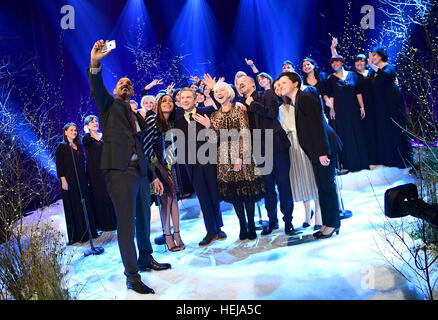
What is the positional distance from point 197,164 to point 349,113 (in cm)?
290

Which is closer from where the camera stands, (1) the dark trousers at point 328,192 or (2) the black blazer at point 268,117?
(1) the dark trousers at point 328,192

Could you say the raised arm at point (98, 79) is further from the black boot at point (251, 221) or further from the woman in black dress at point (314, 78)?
the woman in black dress at point (314, 78)

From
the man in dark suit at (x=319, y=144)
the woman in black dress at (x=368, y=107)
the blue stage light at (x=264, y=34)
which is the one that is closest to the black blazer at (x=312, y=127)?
the man in dark suit at (x=319, y=144)

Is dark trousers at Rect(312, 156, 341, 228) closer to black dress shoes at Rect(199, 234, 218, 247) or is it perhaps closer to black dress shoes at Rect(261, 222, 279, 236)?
black dress shoes at Rect(261, 222, 279, 236)

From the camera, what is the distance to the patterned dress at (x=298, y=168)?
4.29 metres

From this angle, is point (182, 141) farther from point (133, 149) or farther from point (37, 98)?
point (37, 98)

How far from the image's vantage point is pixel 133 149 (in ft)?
10.8

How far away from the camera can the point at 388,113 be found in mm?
5855

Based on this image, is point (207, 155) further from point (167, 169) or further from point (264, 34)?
point (264, 34)

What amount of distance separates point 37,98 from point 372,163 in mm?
6334

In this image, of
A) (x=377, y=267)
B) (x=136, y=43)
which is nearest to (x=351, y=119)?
(x=377, y=267)

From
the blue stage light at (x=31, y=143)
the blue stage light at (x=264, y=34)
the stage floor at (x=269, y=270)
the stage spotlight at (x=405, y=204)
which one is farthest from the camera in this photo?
the blue stage light at (x=264, y=34)

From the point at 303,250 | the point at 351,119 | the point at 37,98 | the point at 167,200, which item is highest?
the point at 37,98

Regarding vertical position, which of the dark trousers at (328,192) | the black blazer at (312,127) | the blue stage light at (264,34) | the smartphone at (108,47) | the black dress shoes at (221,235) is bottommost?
the black dress shoes at (221,235)
